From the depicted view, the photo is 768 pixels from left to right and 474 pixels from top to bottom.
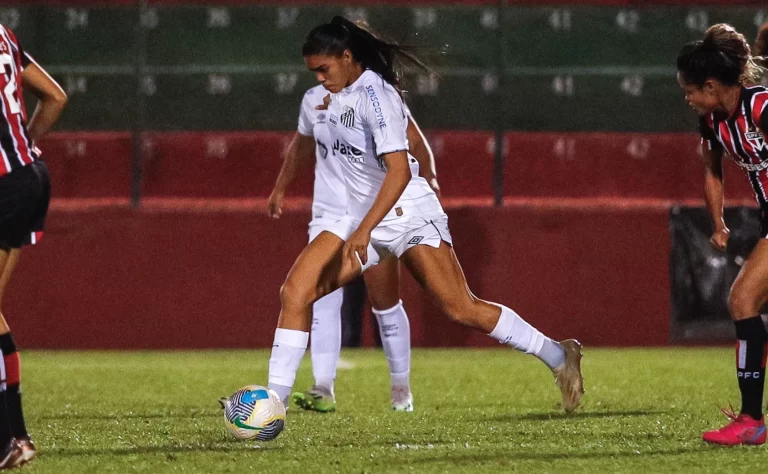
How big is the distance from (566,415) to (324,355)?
4.12 ft

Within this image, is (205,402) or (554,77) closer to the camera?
(205,402)

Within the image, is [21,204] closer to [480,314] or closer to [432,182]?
[480,314]

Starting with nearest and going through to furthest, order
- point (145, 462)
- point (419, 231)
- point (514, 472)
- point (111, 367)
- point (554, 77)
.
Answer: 1. point (514, 472)
2. point (145, 462)
3. point (419, 231)
4. point (111, 367)
5. point (554, 77)

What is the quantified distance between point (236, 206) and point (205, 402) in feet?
13.4

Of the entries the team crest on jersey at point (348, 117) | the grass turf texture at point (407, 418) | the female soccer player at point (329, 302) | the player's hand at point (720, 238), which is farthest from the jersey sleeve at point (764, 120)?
the female soccer player at point (329, 302)

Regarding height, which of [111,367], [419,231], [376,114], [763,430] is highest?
[376,114]

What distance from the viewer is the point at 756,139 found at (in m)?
5.63

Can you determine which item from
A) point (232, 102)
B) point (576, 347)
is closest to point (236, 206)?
point (232, 102)

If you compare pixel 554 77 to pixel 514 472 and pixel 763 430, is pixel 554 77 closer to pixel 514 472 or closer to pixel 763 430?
pixel 763 430

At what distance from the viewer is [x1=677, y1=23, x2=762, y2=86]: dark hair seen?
218 inches

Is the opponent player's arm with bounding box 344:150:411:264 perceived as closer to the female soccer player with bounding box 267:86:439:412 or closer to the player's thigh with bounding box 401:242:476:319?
the player's thigh with bounding box 401:242:476:319

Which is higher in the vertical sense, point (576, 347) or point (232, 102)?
point (232, 102)

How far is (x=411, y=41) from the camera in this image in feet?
38.0

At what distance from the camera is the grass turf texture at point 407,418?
5082mm
